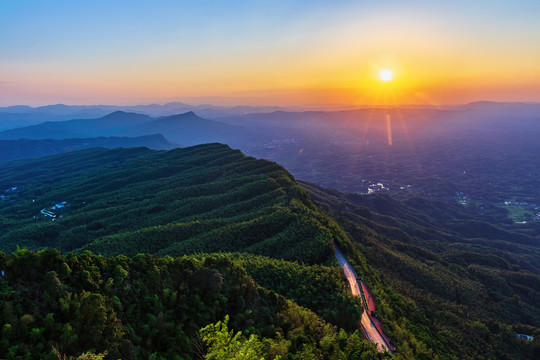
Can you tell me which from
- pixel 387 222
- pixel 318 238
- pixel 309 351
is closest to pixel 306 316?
pixel 309 351

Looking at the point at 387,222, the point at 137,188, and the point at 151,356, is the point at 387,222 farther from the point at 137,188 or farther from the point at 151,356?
the point at 151,356

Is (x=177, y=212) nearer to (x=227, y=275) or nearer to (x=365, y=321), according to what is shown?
(x=227, y=275)

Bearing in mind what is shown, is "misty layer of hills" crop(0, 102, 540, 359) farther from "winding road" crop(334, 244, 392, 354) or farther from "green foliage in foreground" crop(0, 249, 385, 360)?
"winding road" crop(334, 244, 392, 354)

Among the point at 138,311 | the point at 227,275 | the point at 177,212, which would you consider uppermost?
the point at 138,311

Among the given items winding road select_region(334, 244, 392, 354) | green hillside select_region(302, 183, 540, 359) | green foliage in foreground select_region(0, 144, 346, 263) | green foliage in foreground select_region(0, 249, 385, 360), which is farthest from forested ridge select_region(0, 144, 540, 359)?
winding road select_region(334, 244, 392, 354)

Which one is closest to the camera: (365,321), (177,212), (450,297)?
(365,321)

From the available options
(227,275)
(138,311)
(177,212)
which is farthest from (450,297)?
(177,212)
